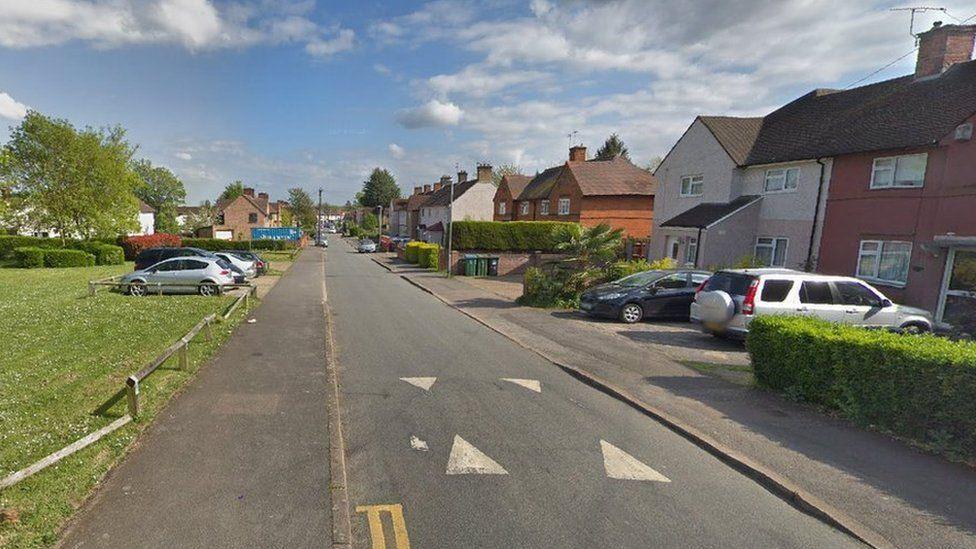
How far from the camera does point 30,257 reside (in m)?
26.8

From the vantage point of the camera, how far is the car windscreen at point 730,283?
978cm

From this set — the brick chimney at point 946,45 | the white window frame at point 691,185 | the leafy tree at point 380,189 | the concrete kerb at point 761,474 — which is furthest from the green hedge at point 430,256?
the leafy tree at point 380,189

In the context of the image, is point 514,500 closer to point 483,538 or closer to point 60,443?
point 483,538

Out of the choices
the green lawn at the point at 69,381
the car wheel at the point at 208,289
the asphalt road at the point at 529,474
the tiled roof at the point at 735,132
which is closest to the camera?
the asphalt road at the point at 529,474

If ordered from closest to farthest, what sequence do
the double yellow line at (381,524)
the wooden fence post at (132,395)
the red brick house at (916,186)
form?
the double yellow line at (381,524) → the wooden fence post at (132,395) → the red brick house at (916,186)

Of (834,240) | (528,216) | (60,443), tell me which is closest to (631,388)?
(60,443)

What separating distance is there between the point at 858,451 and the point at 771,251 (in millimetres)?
14633

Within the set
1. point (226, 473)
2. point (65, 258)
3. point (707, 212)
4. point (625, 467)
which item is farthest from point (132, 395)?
point (65, 258)

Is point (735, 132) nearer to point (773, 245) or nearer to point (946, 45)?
point (773, 245)

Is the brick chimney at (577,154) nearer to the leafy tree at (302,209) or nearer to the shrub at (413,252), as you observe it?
the shrub at (413,252)

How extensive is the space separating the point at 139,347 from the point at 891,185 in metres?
19.3

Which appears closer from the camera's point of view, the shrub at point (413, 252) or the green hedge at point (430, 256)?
the green hedge at point (430, 256)

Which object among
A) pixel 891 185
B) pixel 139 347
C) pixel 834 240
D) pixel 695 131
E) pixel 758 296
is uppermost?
pixel 695 131

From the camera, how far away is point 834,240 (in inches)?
596
